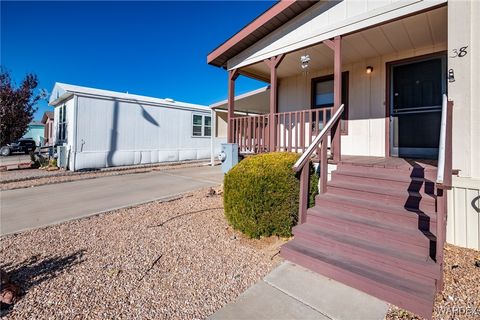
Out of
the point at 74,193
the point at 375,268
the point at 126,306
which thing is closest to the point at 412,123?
the point at 375,268

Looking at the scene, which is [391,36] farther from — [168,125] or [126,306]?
[168,125]

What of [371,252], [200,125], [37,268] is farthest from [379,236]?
[200,125]

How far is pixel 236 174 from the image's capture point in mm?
3564

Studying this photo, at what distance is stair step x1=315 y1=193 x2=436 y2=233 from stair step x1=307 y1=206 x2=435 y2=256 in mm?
90

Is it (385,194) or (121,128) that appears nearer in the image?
(385,194)

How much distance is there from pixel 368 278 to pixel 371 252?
11.9 inches

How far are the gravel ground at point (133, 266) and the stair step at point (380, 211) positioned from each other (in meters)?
0.94

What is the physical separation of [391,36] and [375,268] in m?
4.36

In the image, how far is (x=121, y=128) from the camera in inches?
433

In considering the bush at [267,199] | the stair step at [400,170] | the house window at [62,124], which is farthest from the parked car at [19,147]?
the stair step at [400,170]

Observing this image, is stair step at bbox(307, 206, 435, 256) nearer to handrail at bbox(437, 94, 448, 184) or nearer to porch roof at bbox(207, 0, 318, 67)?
handrail at bbox(437, 94, 448, 184)

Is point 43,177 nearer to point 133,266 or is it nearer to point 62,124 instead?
point 62,124

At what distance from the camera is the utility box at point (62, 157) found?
10117 mm

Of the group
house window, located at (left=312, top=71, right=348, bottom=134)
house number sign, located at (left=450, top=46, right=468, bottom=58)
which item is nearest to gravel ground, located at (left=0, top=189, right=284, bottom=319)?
house number sign, located at (left=450, top=46, right=468, bottom=58)
